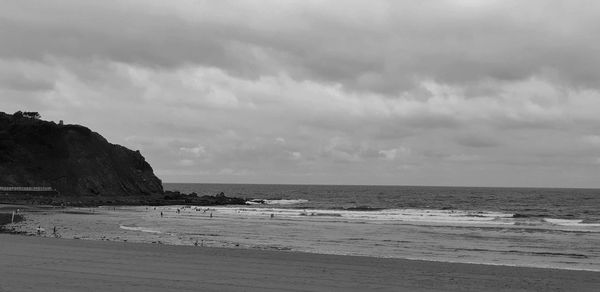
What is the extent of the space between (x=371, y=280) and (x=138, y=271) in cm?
648

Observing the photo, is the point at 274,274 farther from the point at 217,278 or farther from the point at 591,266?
the point at 591,266

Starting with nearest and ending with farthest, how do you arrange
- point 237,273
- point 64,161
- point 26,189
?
point 237,273, point 26,189, point 64,161

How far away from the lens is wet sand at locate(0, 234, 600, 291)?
13766mm

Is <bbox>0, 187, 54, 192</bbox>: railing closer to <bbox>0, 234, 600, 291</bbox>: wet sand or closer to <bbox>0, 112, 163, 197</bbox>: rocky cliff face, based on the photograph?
<bbox>0, 112, 163, 197</bbox>: rocky cliff face

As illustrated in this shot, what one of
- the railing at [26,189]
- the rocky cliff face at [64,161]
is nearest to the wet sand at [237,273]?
the railing at [26,189]

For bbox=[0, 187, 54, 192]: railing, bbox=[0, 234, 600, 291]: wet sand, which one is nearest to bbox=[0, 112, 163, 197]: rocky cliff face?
bbox=[0, 187, 54, 192]: railing

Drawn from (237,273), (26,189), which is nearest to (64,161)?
(26,189)

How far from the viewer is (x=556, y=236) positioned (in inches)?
1441

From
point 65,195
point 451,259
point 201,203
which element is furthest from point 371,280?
point 65,195

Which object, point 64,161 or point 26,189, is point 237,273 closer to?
point 26,189

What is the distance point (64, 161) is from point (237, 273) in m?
85.5

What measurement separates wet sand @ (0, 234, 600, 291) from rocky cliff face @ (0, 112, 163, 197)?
72367 mm

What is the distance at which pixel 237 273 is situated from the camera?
15930 millimetres

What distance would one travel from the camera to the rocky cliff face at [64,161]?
290 ft
